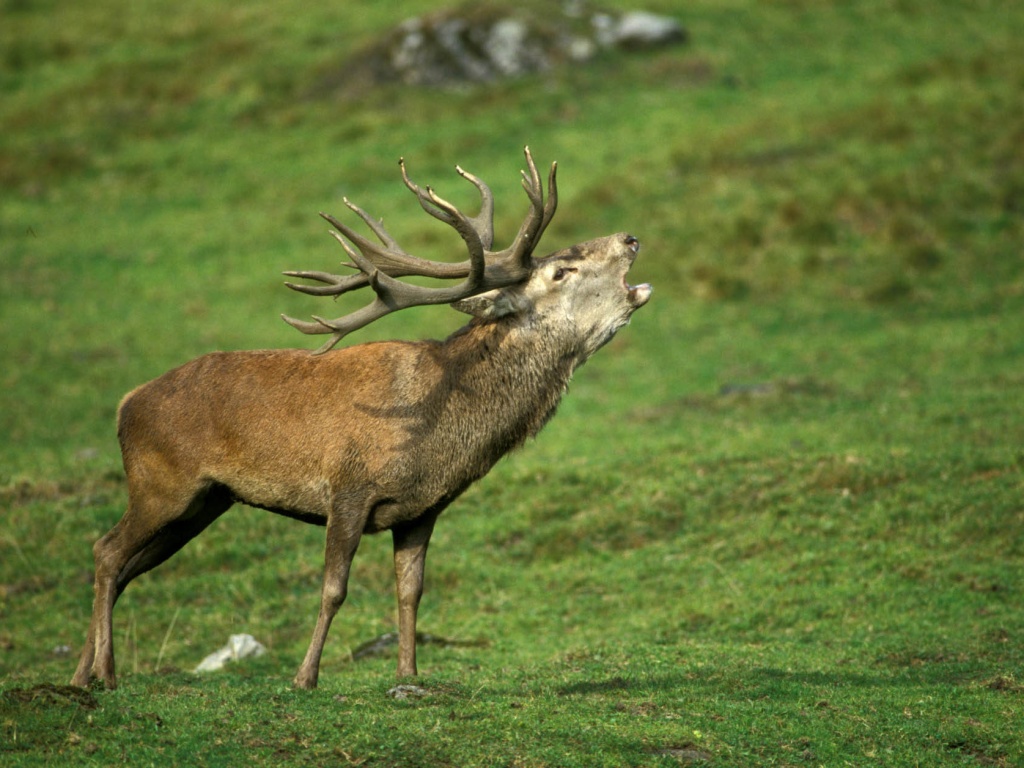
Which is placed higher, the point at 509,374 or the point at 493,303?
the point at 493,303

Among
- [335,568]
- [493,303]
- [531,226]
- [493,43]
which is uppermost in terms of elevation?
[531,226]

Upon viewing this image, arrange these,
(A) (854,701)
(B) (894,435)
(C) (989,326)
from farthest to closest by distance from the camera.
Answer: (C) (989,326)
(B) (894,435)
(A) (854,701)

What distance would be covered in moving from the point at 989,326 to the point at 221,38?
77.6 ft

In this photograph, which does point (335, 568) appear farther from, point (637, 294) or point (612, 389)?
point (612, 389)

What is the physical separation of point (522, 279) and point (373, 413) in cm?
146

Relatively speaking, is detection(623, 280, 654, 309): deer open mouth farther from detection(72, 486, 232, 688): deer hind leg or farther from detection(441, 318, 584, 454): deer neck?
detection(72, 486, 232, 688): deer hind leg

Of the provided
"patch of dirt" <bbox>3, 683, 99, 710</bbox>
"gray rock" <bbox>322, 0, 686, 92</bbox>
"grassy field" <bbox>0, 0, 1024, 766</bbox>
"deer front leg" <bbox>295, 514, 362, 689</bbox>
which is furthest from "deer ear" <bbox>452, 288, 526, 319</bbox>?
"gray rock" <bbox>322, 0, 686, 92</bbox>

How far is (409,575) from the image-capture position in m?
8.76

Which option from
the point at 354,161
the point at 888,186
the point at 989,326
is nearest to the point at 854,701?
the point at 989,326

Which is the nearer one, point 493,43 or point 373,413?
point 373,413

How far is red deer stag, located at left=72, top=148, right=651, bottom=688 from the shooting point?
8.51 m

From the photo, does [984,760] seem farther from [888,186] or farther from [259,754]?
[888,186]

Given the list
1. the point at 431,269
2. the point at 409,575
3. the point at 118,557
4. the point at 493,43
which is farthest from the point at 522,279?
the point at 493,43

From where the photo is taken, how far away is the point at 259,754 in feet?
22.2
